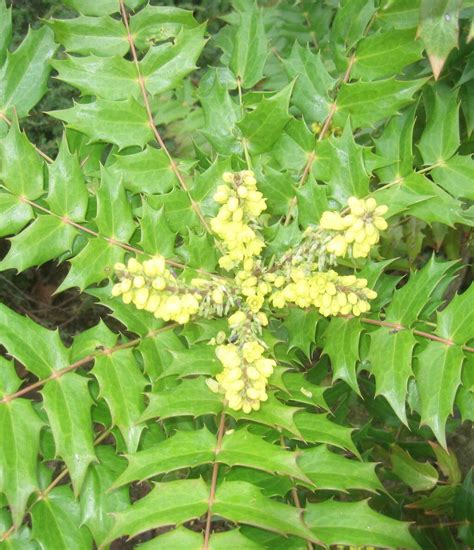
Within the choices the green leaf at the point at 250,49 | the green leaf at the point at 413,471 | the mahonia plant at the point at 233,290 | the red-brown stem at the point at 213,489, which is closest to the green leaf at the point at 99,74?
the mahonia plant at the point at 233,290

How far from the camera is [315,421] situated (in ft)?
5.19

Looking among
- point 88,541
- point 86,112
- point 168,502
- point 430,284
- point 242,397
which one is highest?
point 86,112

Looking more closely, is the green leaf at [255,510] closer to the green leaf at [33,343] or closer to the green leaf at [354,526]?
the green leaf at [354,526]

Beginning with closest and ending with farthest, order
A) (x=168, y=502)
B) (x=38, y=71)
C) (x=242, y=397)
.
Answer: (x=168, y=502)
(x=242, y=397)
(x=38, y=71)

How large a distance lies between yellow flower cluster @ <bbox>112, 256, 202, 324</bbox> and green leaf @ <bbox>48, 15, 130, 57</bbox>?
2.80ft

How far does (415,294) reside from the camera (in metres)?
1.59

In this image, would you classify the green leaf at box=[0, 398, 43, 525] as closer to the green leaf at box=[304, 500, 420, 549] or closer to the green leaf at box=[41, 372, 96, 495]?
the green leaf at box=[41, 372, 96, 495]

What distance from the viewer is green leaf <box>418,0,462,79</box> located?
50.2 inches

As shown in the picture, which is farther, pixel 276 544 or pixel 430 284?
pixel 430 284

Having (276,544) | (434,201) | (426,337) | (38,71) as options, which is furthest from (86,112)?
(276,544)

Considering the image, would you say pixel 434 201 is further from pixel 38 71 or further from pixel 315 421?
pixel 38 71

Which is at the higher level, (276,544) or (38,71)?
(38,71)

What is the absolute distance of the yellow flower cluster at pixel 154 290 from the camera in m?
1.40

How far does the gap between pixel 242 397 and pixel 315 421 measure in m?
0.25
